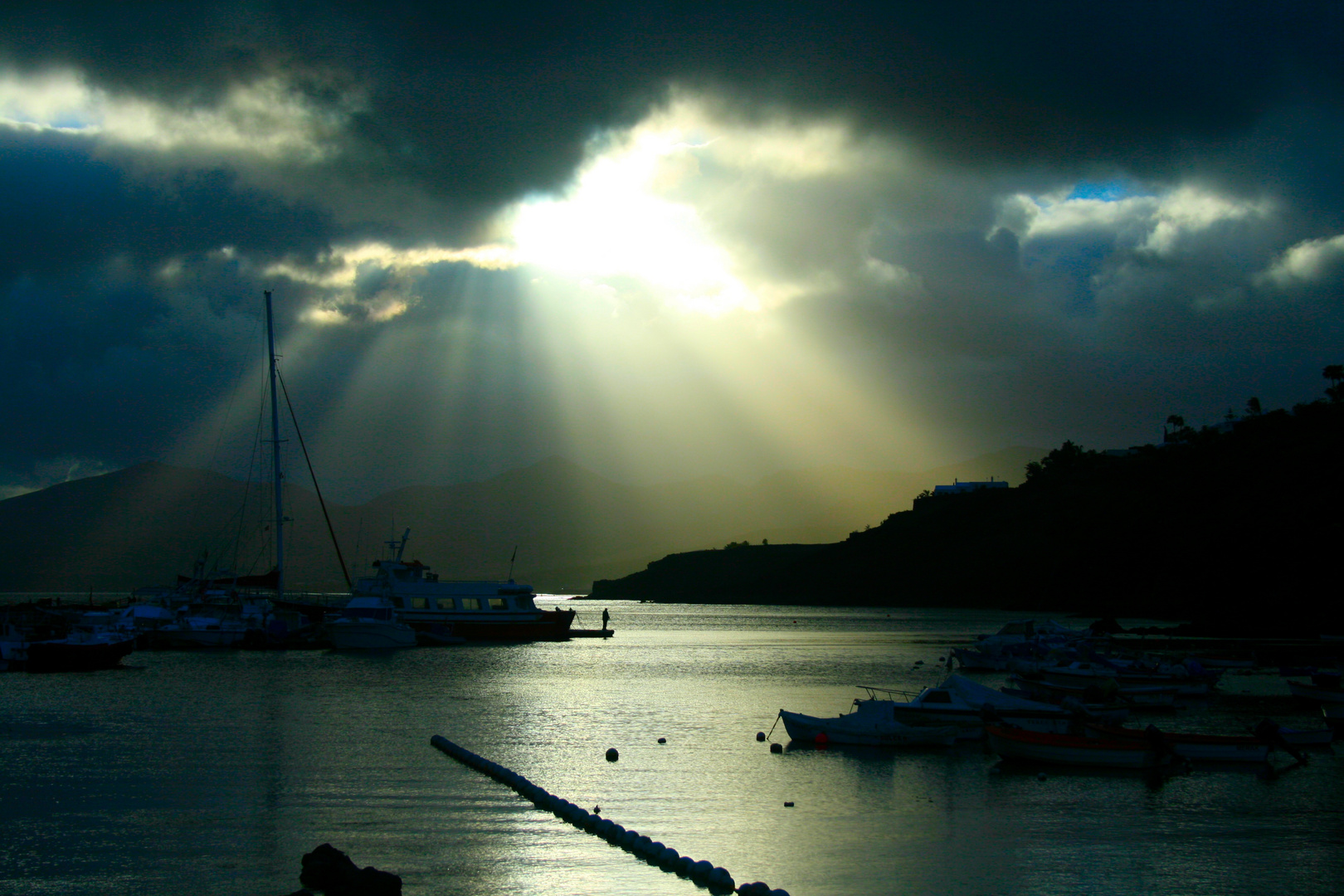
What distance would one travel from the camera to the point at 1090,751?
31.0 meters

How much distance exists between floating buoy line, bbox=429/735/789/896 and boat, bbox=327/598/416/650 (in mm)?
52763

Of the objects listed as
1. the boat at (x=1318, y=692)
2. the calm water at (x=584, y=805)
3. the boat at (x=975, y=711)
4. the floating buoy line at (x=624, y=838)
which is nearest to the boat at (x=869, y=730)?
the boat at (x=975, y=711)

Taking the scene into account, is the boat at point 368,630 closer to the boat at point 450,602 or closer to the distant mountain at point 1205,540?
the boat at point 450,602

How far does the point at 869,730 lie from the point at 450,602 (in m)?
61.3

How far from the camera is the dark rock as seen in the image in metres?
15.6

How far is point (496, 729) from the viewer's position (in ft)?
124

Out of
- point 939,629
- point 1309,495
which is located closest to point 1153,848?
point 939,629

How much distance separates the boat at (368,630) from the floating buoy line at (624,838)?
5276cm

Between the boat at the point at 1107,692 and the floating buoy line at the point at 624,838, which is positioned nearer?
the floating buoy line at the point at 624,838

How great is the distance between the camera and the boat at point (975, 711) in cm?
3409

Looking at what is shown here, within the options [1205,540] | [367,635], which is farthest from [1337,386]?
[367,635]

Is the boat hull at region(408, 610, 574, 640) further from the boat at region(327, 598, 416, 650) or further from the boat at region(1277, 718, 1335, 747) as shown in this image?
the boat at region(1277, 718, 1335, 747)

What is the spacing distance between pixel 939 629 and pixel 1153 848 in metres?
109

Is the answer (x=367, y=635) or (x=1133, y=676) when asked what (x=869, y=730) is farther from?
(x=367, y=635)
